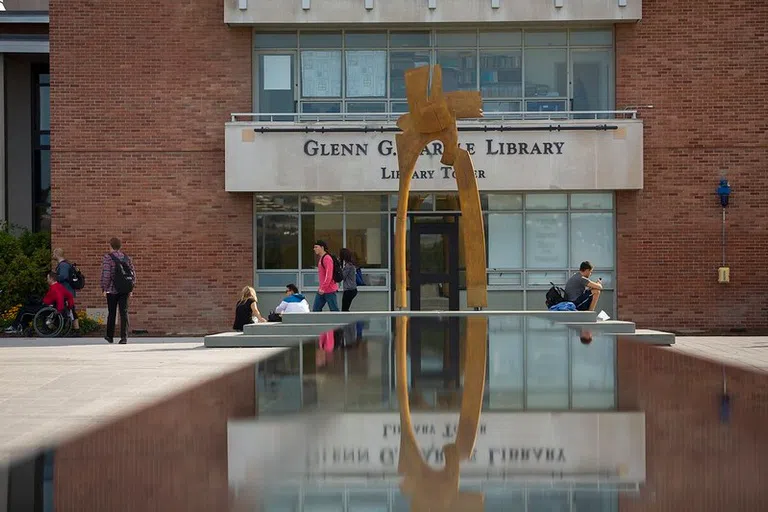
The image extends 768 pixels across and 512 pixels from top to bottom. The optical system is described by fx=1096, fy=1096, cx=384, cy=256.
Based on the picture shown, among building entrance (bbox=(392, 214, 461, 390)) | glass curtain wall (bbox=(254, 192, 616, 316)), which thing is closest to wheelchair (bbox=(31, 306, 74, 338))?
glass curtain wall (bbox=(254, 192, 616, 316))

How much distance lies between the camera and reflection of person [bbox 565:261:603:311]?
1787 centimetres

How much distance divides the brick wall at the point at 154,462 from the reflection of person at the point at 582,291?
11.3 meters

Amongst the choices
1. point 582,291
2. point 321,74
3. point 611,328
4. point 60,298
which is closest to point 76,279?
point 60,298

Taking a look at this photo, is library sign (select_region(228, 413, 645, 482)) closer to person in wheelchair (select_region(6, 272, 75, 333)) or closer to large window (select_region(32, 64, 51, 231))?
person in wheelchair (select_region(6, 272, 75, 333))

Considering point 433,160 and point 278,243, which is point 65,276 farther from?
point 433,160

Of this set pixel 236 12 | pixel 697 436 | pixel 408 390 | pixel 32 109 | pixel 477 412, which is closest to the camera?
pixel 697 436

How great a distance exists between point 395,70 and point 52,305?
8.55 meters

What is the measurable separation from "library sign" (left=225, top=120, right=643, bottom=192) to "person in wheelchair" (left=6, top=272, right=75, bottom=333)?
3.88 m

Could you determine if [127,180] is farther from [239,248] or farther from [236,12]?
[236,12]

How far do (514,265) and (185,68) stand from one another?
8.10m

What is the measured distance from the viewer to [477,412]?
5.78 metres

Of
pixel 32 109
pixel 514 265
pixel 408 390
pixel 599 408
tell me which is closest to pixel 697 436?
pixel 599 408

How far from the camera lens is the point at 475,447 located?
181 inches

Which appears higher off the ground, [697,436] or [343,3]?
[343,3]
